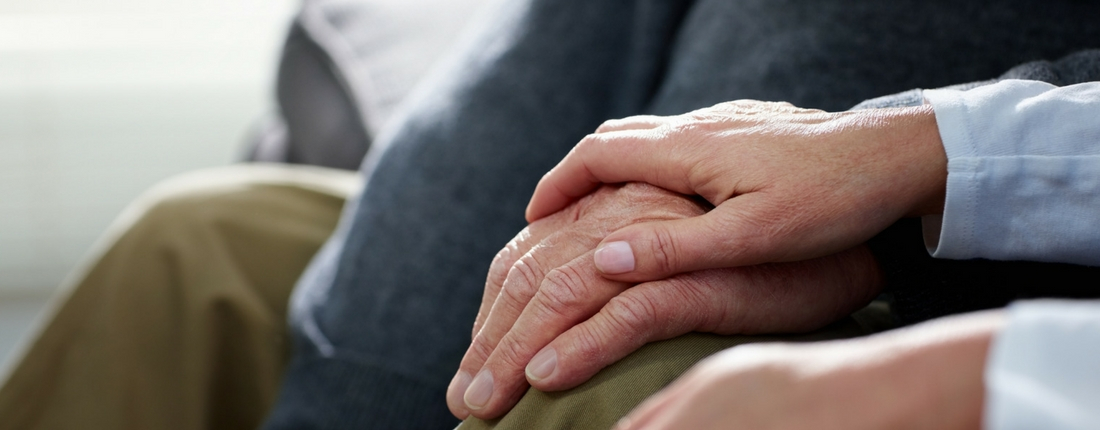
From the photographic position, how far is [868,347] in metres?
0.28

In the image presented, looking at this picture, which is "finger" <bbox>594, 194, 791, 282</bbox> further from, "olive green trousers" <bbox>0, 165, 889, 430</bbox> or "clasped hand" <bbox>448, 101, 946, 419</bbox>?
"olive green trousers" <bbox>0, 165, 889, 430</bbox>

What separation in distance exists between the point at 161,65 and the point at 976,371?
85.7 inches

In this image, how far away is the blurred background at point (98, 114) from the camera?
80.6 inches

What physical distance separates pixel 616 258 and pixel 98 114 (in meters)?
2.04

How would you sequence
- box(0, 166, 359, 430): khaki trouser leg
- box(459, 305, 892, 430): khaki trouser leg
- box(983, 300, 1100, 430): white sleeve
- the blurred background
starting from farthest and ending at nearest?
the blurred background
box(0, 166, 359, 430): khaki trouser leg
box(459, 305, 892, 430): khaki trouser leg
box(983, 300, 1100, 430): white sleeve

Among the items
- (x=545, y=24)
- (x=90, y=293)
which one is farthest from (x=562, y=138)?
(x=90, y=293)

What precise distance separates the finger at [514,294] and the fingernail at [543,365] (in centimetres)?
5

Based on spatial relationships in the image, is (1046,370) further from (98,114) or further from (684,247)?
(98,114)

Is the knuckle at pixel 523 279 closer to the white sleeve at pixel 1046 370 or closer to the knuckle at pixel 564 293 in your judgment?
the knuckle at pixel 564 293

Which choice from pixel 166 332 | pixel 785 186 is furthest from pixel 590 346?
pixel 166 332

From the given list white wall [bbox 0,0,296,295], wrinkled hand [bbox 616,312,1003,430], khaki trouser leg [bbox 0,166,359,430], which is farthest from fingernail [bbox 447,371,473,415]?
white wall [bbox 0,0,296,295]

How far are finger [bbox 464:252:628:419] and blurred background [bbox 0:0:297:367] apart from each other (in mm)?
1806

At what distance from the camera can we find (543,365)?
0.42m

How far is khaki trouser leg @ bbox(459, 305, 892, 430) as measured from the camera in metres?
0.41
